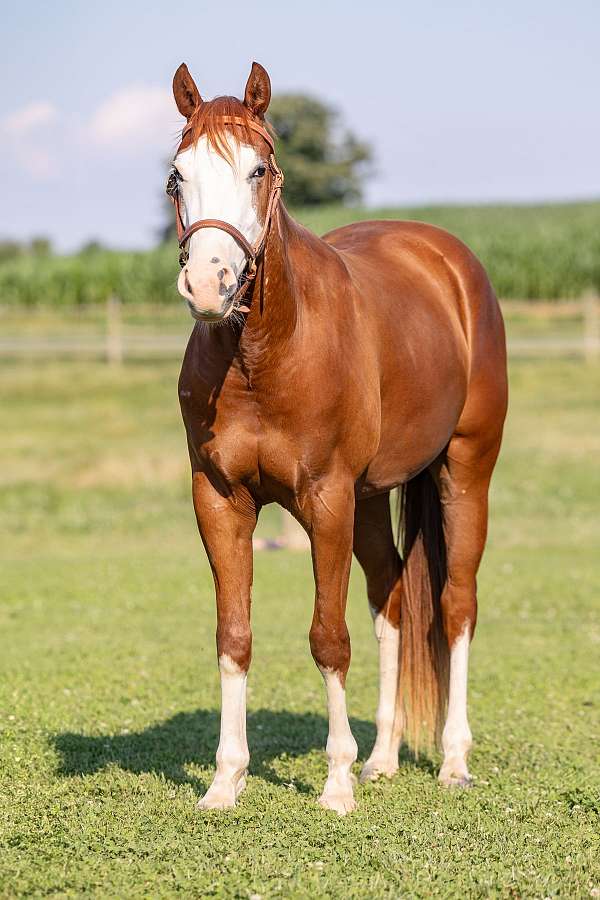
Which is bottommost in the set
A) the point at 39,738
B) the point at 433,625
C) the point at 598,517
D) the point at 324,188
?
the point at 598,517

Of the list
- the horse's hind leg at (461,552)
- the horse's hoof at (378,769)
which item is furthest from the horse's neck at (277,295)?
the horse's hoof at (378,769)

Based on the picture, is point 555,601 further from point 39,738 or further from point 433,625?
point 39,738

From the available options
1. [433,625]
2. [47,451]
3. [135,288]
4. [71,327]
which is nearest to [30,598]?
[433,625]

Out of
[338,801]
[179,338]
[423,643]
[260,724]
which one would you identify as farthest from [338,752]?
[179,338]

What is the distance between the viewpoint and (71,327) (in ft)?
115

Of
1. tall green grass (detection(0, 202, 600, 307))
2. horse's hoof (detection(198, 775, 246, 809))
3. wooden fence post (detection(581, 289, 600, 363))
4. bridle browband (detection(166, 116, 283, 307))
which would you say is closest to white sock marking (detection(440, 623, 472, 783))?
horse's hoof (detection(198, 775, 246, 809))

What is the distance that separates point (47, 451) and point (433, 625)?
14.6m

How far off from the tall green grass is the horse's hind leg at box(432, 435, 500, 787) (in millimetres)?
31414

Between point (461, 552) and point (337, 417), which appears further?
point (461, 552)

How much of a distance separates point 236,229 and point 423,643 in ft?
8.55

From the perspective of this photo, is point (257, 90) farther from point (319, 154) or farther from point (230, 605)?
point (319, 154)

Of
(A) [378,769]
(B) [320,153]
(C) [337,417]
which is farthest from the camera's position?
(B) [320,153]

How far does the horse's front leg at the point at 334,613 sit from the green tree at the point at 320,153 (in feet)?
232

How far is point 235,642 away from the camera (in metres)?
4.72
